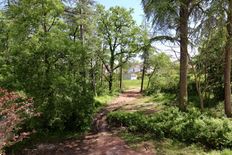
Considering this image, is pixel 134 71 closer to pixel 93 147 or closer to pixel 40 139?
pixel 40 139

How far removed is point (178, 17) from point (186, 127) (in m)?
4.91

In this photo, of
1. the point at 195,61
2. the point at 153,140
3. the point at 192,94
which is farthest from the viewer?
the point at 192,94

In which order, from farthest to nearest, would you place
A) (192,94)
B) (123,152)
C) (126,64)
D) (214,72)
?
(126,64)
(192,94)
(214,72)
(123,152)

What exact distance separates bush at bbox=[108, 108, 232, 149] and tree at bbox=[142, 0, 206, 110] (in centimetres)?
218

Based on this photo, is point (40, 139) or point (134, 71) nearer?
point (40, 139)

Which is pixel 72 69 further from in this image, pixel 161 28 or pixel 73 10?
pixel 73 10

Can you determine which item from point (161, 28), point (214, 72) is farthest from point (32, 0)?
point (214, 72)

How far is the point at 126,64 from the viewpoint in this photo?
27062 mm

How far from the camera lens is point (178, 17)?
11547 mm

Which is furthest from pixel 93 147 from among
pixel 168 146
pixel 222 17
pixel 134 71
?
pixel 134 71

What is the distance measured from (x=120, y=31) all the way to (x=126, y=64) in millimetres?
3561

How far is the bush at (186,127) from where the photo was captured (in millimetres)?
7816

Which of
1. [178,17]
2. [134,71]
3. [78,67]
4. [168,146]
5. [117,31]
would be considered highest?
[117,31]

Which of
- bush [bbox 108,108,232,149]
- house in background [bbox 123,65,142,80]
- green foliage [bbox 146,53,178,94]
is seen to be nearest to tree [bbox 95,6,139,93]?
green foliage [bbox 146,53,178,94]
